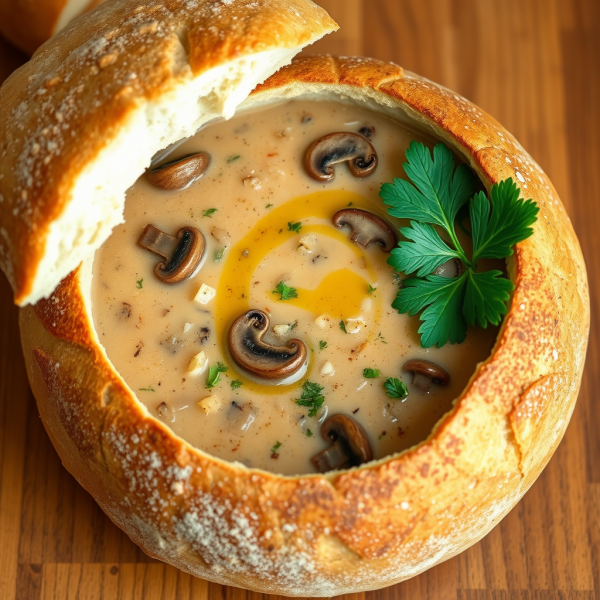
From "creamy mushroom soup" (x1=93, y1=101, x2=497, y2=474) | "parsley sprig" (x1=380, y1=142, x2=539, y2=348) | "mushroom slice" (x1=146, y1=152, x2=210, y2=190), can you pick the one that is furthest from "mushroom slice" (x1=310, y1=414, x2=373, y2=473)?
"mushroom slice" (x1=146, y1=152, x2=210, y2=190)

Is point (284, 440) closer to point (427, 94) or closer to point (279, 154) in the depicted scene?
Result: point (279, 154)

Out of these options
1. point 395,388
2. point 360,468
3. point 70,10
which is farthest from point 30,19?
point 360,468

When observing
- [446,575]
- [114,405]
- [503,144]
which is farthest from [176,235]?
[446,575]

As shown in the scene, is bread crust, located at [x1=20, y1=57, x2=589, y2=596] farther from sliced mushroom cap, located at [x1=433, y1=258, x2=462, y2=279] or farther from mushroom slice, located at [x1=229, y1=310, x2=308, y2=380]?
mushroom slice, located at [x1=229, y1=310, x2=308, y2=380]

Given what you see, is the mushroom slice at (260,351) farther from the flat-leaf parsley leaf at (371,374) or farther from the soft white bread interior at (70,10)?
the soft white bread interior at (70,10)

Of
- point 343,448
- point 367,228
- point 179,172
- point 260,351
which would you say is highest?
point 179,172

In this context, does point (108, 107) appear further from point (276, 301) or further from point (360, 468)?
point (360, 468)
